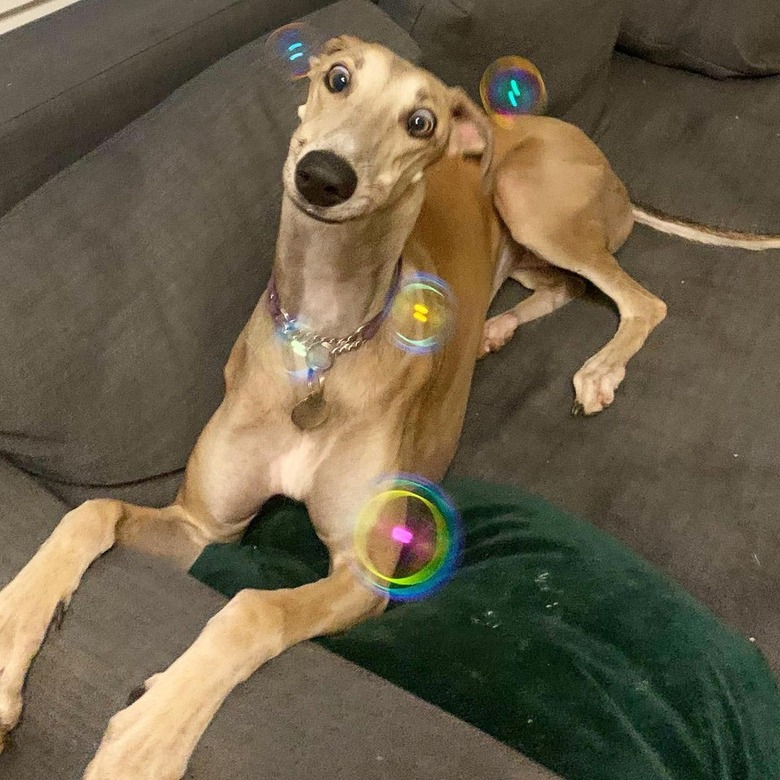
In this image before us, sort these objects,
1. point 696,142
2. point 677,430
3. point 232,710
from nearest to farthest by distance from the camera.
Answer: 1. point 232,710
2. point 677,430
3. point 696,142

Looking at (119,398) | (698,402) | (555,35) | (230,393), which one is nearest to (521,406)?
(698,402)

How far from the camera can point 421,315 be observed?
1681 mm

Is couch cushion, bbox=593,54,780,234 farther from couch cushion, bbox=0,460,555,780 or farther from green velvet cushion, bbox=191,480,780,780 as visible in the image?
couch cushion, bbox=0,460,555,780

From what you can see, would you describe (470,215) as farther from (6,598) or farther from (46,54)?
(6,598)

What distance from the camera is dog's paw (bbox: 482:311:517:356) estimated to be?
2193 millimetres

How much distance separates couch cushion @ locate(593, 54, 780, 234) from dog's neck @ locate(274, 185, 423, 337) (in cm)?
140

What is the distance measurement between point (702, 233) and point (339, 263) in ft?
4.61

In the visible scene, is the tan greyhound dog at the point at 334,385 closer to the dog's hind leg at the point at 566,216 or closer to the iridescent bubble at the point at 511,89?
the dog's hind leg at the point at 566,216

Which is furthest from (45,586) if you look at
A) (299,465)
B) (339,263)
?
(339,263)

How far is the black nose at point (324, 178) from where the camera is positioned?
1.21 metres

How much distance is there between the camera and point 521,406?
Result: 204cm

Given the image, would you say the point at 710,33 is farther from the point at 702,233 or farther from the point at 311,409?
the point at 311,409

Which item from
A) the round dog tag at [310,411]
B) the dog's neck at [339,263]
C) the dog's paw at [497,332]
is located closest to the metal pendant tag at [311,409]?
the round dog tag at [310,411]

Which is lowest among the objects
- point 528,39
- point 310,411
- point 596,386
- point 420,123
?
point 596,386
